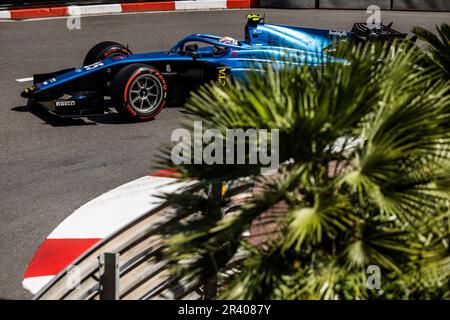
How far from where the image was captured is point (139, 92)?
1049 centimetres

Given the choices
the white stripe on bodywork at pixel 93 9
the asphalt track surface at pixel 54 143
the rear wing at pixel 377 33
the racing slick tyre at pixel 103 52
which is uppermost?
the white stripe on bodywork at pixel 93 9

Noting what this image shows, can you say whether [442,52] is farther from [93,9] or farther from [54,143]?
[93,9]

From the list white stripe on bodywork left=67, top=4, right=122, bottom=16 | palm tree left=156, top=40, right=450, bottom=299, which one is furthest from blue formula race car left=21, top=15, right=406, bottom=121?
white stripe on bodywork left=67, top=4, right=122, bottom=16

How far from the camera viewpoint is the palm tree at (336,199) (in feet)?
13.5

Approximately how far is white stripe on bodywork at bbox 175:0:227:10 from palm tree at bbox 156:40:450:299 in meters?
15.1

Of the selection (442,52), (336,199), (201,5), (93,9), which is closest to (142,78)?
(442,52)

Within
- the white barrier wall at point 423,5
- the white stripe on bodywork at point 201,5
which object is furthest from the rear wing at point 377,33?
the white barrier wall at point 423,5

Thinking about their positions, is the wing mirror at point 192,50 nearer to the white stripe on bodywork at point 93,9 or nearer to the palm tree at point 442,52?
the palm tree at point 442,52

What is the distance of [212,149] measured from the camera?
14.3 ft

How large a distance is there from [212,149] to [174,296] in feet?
3.87

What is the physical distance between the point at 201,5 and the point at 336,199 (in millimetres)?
15729

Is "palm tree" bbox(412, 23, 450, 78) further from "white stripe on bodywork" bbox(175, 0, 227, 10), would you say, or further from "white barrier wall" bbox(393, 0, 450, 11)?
"white barrier wall" bbox(393, 0, 450, 11)

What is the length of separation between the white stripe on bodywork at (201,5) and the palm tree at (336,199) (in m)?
15.1
